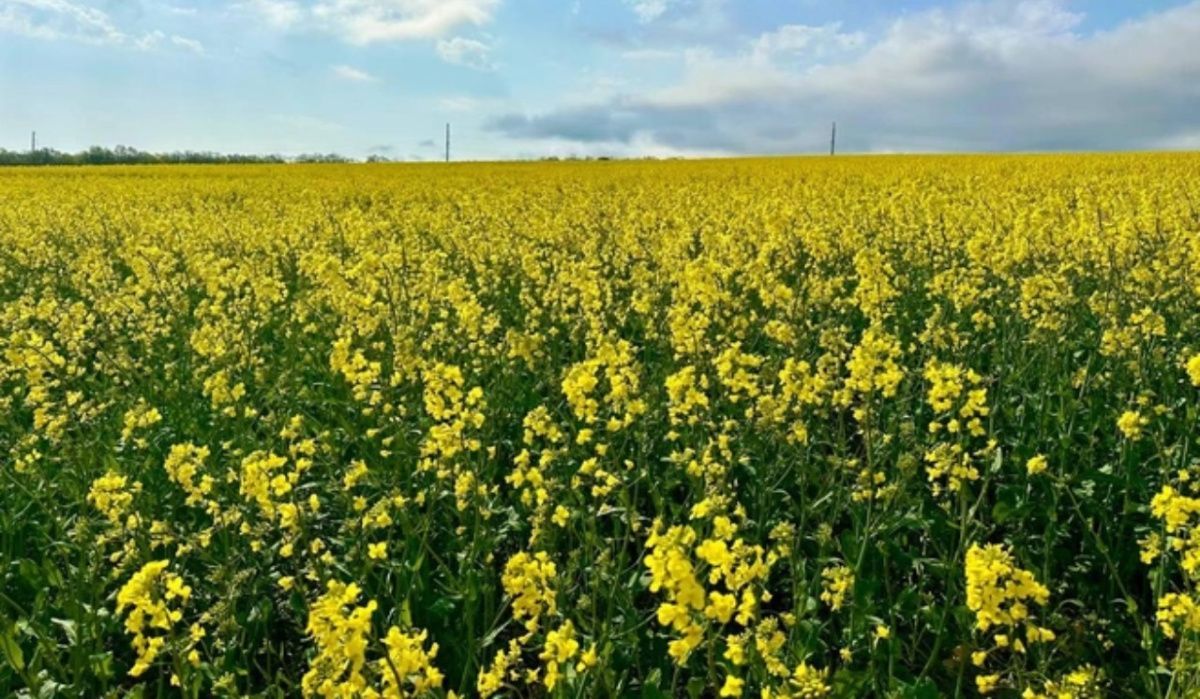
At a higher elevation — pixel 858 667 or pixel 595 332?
pixel 595 332

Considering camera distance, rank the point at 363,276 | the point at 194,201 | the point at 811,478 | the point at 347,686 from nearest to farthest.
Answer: the point at 347,686, the point at 811,478, the point at 363,276, the point at 194,201

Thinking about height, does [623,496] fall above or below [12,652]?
above

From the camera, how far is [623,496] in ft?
10.5

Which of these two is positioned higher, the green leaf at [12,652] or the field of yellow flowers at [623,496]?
the field of yellow flowers at [623,496]

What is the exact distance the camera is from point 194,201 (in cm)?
1936

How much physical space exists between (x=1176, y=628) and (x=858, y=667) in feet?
3.15

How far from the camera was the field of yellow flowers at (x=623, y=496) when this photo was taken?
8.50ft

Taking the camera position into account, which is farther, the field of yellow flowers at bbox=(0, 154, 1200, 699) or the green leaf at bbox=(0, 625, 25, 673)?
the green leaf at bbox=(0, 625, 25, 673)

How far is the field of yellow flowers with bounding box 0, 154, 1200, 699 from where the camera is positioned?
2.59 meters

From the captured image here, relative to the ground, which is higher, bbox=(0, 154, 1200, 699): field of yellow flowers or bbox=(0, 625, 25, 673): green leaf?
bbox=(0, 154, 1200, 699): field of yellow flowers

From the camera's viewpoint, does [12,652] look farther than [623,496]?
No

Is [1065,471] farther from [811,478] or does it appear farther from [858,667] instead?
[858,667]

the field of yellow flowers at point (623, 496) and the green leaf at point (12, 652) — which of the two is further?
the green leaf at point (12, 652)

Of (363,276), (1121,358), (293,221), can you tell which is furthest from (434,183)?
(1121,358)
